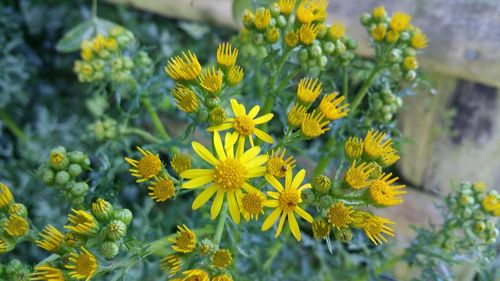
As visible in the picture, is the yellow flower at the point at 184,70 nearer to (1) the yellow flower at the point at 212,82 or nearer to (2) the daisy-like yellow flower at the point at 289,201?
(1) the yellow flower at the point at 212,82

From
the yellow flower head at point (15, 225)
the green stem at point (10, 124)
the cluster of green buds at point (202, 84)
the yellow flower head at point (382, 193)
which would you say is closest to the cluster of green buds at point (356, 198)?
the yellow flower head at point (382, 193)

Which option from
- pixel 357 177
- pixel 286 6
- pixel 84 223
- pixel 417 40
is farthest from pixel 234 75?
pixel 417 40

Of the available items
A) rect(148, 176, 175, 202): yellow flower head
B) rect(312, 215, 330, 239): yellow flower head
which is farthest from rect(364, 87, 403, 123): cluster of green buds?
rect(148, 176, 175, 202): yellow flower head

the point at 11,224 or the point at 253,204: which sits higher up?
the point at 253,204

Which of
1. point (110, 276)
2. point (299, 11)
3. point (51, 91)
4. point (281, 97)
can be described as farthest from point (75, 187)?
point (51, 91)

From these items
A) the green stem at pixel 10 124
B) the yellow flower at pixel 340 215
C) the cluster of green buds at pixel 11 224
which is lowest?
the green stem at pixel 10 124

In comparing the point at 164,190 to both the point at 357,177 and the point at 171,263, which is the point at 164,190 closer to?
the point at 171,263
